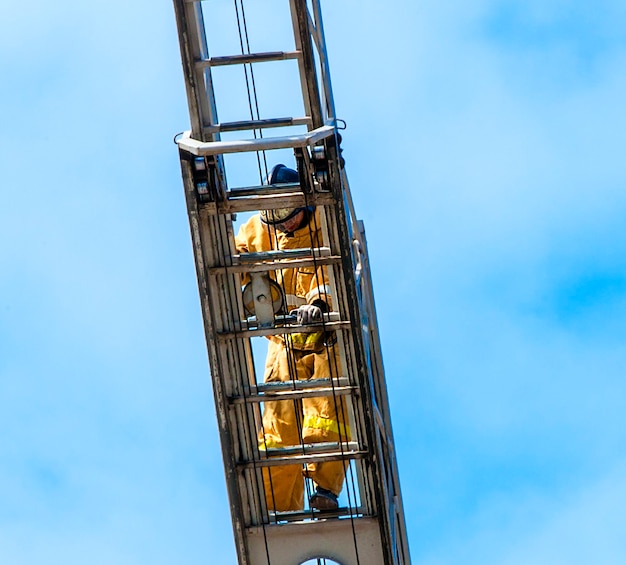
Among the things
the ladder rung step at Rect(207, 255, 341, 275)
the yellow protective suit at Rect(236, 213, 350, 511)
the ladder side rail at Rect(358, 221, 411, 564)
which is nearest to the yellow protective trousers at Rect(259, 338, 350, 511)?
the yellow protective suit at Rect(236, 213, 350, 511)

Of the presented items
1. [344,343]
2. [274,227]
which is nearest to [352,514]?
[344,343]

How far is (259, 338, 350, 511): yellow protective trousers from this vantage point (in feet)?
50.4

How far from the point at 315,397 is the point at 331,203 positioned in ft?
6.19

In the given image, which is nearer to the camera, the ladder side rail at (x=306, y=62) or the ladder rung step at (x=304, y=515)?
the ladder side rail at (x=306, y=62)

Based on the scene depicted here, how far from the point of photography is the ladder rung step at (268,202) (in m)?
14.3

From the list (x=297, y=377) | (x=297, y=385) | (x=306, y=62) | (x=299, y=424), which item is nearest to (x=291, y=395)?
(x=297, y=385)

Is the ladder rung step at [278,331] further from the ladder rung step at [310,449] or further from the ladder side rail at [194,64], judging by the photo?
the ladder side rail at [194,64]

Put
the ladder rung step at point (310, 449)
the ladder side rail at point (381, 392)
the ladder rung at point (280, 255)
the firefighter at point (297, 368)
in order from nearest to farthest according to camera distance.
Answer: the ladder rung at point (280, 255)
the ladder rung step at point (310, 449)
the firefighter at point (297, 368)
the ladder side rail at point (381, 392)

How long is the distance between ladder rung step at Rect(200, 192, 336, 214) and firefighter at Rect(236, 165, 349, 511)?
2.55ft

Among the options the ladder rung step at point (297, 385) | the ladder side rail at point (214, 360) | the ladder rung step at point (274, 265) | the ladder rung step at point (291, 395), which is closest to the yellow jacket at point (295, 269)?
the ladder rung step at point (274, 265)

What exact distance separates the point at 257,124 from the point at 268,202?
646 mm

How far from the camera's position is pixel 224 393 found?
1479cm

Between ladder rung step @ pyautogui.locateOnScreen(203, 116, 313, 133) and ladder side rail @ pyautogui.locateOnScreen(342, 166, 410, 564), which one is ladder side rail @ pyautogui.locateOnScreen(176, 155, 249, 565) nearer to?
ladder rung step @ pyautogui.locateOnScreen(203, 116, 313, 133)

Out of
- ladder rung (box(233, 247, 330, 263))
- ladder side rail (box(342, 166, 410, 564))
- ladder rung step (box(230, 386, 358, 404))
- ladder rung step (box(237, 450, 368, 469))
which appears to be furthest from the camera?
ladder side rail (box(342, 166, 410, 564))
